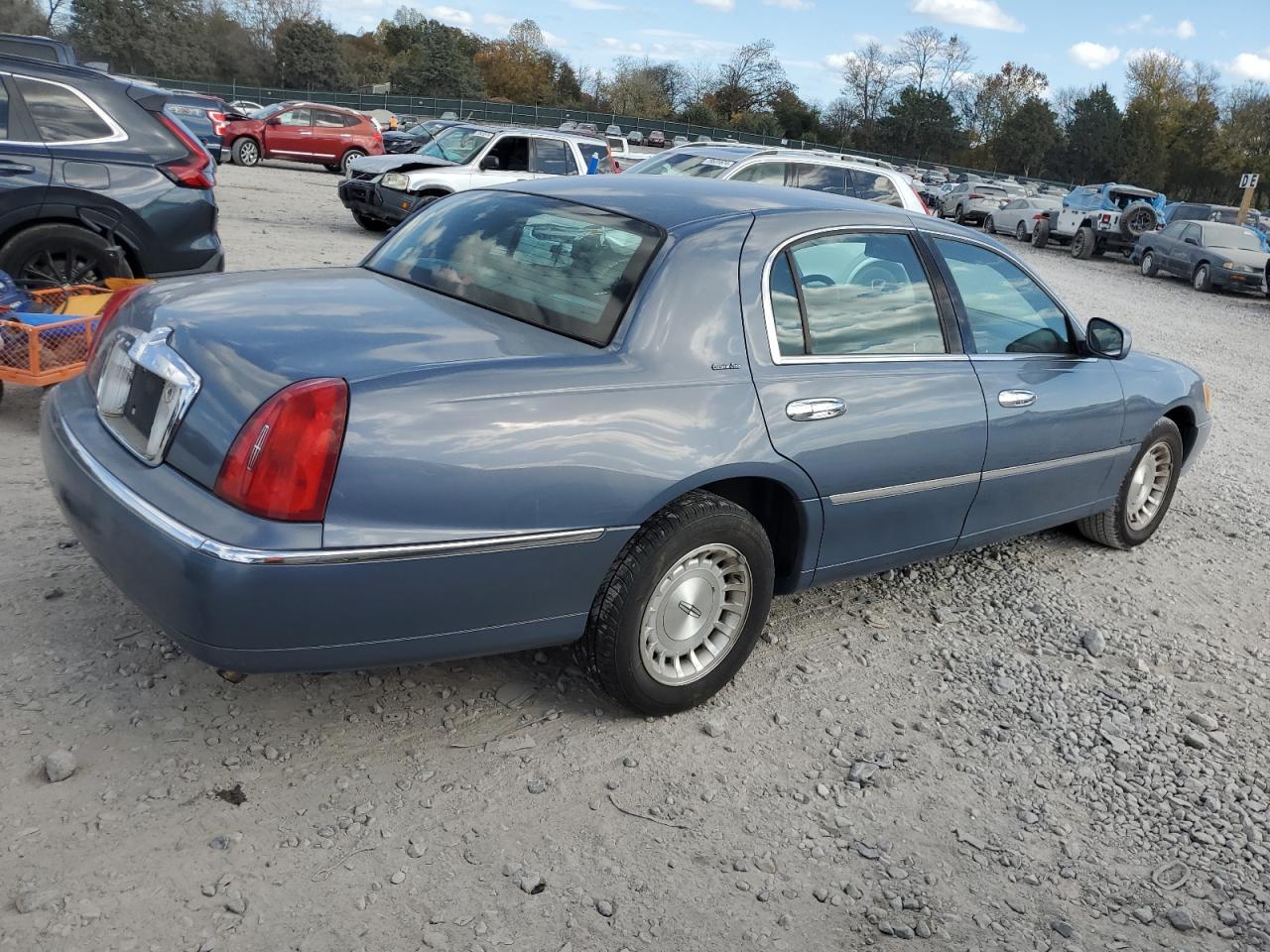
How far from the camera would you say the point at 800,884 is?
2.81 m

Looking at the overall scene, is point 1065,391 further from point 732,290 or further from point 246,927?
point 246,927

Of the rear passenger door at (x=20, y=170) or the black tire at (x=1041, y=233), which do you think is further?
the black tire at (x=1041, y=233)

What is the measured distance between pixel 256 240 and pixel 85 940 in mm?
11298

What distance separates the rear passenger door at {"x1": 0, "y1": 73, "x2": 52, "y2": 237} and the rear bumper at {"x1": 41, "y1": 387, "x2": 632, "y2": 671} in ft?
13.3

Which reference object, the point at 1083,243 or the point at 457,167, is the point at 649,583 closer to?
the point at 457,167

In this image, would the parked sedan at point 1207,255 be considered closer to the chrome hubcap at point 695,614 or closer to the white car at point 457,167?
the white car at point 457,167

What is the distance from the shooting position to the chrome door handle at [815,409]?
3477 mm

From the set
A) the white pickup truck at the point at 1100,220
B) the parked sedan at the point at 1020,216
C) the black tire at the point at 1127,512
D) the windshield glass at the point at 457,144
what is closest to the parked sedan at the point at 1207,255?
the white pickup truck at the point at 1100,220

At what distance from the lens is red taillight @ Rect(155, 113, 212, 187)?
6.91 meters

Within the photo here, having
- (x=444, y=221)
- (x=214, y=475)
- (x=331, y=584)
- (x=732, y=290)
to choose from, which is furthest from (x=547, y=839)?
(x=444, y=221)

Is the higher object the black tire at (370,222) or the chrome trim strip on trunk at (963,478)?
the chrome trim strip on trunk at (963,478)

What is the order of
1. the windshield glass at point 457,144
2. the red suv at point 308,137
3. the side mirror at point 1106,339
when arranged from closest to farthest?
the side mirror at point 1106,339, the windshield glass at point 457,144, the red suv at point 308,137

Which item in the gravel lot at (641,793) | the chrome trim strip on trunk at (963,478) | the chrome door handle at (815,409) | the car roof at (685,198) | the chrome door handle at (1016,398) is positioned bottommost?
the gravel lot at (641,793)

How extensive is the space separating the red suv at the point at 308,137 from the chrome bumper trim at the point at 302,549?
25.2 metres
